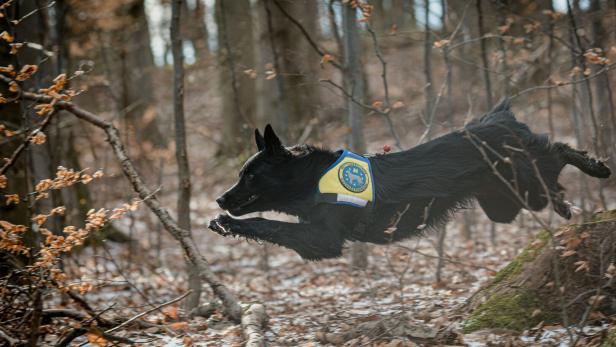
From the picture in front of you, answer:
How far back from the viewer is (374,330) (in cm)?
452

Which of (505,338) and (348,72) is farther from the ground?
(348,72)

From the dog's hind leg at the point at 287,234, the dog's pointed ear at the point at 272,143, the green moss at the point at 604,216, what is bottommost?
the green moss at the point at 604,216

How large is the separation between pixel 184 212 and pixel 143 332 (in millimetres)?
1698

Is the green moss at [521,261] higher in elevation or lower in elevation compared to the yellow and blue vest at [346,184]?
lower

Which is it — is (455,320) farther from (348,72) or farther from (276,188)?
(348,72)

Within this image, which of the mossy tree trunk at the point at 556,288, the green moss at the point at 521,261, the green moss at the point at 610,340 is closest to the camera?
the green moss at the point at 610,340

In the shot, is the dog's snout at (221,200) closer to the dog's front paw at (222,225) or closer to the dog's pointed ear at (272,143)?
the dog's front paw at (222,225)

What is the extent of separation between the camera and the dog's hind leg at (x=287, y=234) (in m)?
5.34

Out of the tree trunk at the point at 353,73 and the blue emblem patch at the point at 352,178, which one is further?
the tree trunk at the point at 353,73

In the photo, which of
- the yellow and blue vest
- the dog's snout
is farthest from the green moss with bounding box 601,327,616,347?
the dog's snout

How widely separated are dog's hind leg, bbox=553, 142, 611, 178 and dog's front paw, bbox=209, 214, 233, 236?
3182mm

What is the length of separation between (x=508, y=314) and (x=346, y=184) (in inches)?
66.7

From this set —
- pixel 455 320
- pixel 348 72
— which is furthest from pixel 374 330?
pixel 348 72

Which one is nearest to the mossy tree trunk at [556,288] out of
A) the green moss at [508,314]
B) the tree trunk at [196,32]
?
the green moss at [508,314]
